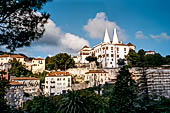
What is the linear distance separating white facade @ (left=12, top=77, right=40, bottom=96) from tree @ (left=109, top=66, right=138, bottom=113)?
137 ft

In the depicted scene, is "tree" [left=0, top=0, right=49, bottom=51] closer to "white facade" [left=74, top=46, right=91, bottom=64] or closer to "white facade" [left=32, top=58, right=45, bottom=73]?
"white facade" [left=32, top=58, right=45, bottom=73]

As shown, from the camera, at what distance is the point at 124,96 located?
48.3ft

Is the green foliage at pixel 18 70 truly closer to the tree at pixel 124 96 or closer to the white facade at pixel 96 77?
the white facade at pixel 96 77

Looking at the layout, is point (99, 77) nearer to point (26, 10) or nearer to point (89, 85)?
point (89, 85)

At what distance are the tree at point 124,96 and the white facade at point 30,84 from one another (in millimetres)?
41639

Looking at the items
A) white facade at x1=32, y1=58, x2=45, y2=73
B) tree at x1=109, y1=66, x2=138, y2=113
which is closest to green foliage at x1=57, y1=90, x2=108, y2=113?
tree at x1=109, y1=66, x2=138, y2=113

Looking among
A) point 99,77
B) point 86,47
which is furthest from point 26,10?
point 86,47

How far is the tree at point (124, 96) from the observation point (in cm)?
1408

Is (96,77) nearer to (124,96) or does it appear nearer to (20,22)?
(124,96)

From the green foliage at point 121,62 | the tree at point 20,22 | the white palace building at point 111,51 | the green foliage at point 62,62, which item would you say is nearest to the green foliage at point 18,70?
the green foliage at point 62,62

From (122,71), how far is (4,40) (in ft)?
37.2

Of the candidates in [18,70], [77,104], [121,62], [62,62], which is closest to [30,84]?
[18,70]

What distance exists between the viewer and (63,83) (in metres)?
52.3

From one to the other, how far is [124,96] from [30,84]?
43.5m
